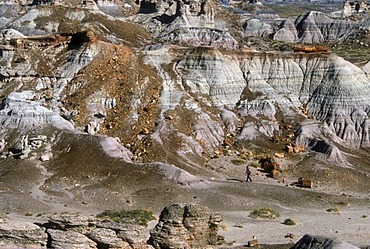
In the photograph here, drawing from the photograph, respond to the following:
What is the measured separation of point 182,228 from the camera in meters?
23.9

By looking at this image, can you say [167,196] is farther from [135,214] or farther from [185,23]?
[185,23]

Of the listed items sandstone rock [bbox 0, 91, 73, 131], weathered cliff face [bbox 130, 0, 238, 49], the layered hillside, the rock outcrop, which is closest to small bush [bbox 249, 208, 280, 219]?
the layered hillside

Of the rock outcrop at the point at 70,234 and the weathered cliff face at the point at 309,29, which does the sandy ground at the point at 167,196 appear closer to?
the rock outcrop at the point at 70,234

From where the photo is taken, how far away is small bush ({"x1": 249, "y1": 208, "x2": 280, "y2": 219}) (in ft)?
121

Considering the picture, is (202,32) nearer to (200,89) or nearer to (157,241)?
(200,89)

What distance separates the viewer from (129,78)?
56781 millimetres

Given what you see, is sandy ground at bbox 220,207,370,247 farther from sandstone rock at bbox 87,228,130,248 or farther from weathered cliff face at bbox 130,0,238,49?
weathered cliff face at bbox 130,0,238,49

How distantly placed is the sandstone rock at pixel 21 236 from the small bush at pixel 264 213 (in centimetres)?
1845

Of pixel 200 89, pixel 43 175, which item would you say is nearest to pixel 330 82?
pixel 200 89

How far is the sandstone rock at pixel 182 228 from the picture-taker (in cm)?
2372

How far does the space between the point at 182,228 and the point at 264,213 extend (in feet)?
47.2

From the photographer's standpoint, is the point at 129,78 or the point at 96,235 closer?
the point at 96,235

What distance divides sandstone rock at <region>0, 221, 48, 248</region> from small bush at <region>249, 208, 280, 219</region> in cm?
1845

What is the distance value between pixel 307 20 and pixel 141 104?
135691 millimetres
